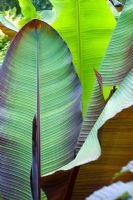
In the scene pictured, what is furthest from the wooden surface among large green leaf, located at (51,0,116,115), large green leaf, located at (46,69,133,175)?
large green leaf, located at (51,0,116,115)

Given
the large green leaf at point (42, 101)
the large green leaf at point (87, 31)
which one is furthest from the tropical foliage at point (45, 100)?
the large green leaf at point (87, 31)

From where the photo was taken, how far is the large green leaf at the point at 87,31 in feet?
3.15

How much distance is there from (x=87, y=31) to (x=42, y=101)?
0.25 meters

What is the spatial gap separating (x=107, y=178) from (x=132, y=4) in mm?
304

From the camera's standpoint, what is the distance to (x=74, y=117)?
774 millimetres

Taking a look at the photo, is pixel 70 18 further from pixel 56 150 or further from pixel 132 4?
pixel 56 150

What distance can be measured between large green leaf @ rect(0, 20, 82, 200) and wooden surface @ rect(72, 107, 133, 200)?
5 centimetres

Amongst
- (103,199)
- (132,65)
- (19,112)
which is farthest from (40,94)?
(103,199)

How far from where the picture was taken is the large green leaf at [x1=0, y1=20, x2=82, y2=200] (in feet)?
2.53

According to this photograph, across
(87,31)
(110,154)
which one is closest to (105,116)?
(110,154)

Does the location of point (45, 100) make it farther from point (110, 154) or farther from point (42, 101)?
point (110, 154)

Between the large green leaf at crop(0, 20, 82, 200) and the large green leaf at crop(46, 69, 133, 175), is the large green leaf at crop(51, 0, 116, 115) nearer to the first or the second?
the large green leaf at crop(0, 20, 82, 200)

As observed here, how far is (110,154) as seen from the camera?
28.1 inches

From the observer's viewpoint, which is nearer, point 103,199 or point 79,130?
point 103,199
